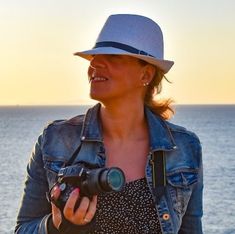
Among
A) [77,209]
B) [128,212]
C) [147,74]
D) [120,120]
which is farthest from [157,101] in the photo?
[77,209]

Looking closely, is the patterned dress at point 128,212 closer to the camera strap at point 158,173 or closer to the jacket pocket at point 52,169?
the camera strap at point 158,173

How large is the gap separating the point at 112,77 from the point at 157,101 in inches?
19.8

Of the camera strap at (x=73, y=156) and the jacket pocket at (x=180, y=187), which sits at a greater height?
the camera strap at (x=73, y=156)

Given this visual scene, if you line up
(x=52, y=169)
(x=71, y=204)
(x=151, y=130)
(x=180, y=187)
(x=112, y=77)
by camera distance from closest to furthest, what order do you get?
(x=71, y=204) < (x=52, y=169) < (x=112, y=77) < (x=180, y=187) < (x=151, y=130)

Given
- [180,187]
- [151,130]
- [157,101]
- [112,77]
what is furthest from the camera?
[157,101]

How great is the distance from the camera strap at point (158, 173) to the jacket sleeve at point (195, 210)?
0.70 ft

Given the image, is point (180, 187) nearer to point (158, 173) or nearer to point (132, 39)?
point (158, 173)

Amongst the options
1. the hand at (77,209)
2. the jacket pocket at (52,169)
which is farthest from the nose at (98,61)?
the hand at (77,209)

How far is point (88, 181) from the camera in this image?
3.76m

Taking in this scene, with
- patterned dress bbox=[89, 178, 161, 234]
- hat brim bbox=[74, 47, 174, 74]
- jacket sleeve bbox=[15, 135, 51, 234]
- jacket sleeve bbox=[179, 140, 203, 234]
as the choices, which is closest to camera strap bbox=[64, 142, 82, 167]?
jacket sleeve bbox=[15, 135, 51, 234]

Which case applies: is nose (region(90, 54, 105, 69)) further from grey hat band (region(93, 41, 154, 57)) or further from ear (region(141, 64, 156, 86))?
ear (region(141, 64, 156, 86))

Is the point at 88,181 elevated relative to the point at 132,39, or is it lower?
lower

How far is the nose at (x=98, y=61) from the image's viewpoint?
421 cm

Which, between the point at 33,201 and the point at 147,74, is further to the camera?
the point at 147,74
